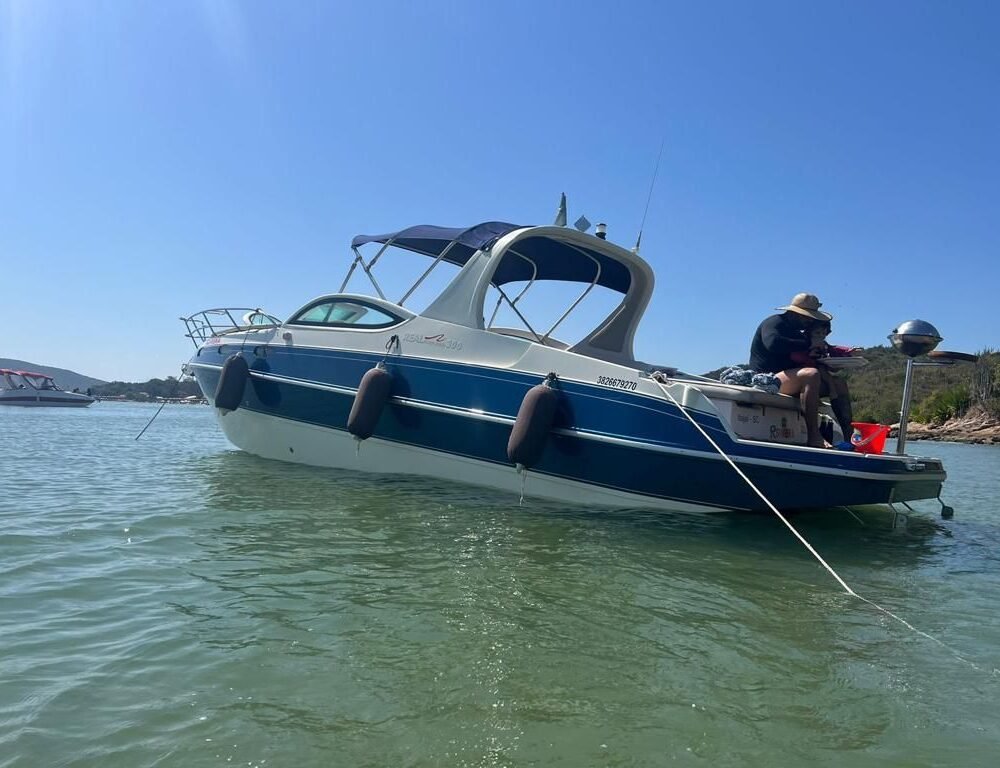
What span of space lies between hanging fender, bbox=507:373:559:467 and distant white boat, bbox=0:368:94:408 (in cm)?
6014

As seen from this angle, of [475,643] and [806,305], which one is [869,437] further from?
[475,643]

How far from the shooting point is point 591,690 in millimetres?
2988

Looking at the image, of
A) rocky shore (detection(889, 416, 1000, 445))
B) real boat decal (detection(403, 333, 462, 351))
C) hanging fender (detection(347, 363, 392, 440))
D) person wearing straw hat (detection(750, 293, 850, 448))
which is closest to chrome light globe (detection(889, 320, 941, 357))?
person wearing straw hat (detection(750, 293, 850, 448))

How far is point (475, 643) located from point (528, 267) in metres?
7.96

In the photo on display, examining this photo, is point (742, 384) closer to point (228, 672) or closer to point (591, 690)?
point (591, 690)

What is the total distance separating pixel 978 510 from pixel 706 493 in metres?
4.87

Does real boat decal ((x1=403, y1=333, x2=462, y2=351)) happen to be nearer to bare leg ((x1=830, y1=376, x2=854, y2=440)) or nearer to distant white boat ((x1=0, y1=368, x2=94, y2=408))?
bare leg ((x1=830, y1=376, x2=854, y2=440))

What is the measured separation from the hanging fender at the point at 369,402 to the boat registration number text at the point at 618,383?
9.28ft

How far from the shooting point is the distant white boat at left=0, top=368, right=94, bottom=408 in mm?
55906

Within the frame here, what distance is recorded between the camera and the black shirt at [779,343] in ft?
25.6

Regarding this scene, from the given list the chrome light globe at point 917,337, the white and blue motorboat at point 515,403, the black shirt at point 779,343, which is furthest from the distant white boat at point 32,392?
the chrome light globe at point 917,337

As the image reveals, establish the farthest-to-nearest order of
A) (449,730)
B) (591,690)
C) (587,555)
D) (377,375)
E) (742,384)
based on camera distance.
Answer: (377,375) < (742,384) < (587,555) < (591,690) < (449,730)

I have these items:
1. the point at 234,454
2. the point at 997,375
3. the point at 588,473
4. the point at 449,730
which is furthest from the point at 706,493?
the point at 997,375

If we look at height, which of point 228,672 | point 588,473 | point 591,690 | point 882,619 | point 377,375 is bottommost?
point 228,672
